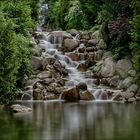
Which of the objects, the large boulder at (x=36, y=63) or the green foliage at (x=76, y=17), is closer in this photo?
the large boulder at (x=36, y=63)

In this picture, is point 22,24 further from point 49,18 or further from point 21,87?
point 49,18

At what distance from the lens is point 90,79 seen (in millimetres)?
44469

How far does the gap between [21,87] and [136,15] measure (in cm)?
1121

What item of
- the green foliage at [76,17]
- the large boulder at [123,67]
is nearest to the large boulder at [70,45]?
the large boulder at [123,67]

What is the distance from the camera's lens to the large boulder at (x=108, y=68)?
44594 mm

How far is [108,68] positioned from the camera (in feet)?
148

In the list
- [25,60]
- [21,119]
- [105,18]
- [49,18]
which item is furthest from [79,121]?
[49,18]

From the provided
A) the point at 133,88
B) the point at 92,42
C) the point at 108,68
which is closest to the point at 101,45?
the point at 92,42

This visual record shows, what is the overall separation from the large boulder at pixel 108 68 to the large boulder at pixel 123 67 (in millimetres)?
500

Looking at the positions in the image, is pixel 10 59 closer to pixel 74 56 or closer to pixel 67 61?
pixel 67 61

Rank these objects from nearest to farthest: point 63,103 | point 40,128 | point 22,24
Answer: point 40,128, point 63,103, point 22,24

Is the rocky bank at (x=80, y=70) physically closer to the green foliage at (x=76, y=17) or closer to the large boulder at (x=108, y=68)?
the large boulder at (x=108, y=68)

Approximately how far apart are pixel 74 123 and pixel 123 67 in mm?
19359

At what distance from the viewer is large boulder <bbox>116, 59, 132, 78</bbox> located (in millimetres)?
43656
